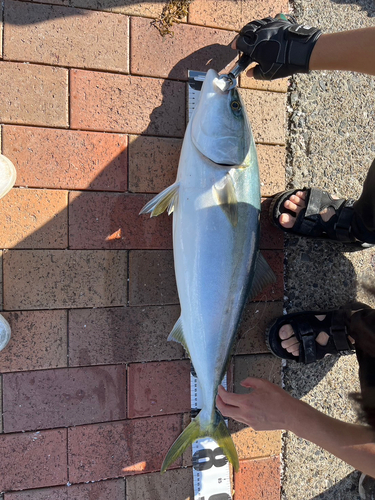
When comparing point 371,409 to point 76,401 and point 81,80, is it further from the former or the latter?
point 81,80

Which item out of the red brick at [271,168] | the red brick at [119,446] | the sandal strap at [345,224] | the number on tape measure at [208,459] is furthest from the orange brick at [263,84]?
the number on tape measure at [208,459]

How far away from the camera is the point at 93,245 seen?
250 cm

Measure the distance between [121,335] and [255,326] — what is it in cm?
96

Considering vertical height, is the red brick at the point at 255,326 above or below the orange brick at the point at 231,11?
below

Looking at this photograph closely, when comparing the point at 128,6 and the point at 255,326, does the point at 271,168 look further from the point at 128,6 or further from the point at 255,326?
the point at 128,6

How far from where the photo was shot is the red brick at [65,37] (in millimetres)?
2363

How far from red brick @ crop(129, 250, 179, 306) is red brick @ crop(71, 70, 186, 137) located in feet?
2.70

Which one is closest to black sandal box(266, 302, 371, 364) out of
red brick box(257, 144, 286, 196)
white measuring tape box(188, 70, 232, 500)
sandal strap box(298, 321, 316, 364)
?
sandal strap box(298, 321, 316, 364)

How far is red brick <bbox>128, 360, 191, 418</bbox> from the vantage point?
8.49ft

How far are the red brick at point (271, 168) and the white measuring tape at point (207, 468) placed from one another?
1.40 meters

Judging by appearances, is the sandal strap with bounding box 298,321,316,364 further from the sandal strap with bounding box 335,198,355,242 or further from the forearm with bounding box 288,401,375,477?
the sandal strap with bounding box 335,198,355,242

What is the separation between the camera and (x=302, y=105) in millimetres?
2863

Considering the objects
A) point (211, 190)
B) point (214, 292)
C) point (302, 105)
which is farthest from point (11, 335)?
point (302, 105)

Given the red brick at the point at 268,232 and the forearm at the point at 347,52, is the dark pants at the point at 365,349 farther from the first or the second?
the forearm at the point at 347,52
